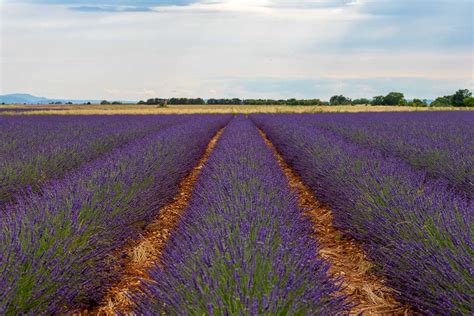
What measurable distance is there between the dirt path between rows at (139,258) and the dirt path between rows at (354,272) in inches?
51.1

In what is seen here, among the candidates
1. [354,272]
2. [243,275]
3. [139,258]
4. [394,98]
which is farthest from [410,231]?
[394,98]

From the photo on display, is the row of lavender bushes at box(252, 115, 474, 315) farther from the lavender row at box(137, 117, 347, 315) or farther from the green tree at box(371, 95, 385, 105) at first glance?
the green tree at box(371, 95, 385, 105)

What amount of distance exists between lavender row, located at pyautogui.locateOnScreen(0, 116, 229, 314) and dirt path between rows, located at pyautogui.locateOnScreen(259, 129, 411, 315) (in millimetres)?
1469

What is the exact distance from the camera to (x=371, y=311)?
→ 2.51 metres

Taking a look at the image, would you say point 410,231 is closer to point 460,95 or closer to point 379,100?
point 460,95

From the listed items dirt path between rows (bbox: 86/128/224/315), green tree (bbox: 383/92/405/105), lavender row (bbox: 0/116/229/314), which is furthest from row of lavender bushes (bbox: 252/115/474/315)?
green tree (bbox: 383/92/405/105)

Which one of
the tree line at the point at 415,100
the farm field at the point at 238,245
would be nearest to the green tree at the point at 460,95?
the tree line at the point at 415,100

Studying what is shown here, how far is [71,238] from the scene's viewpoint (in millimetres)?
2482

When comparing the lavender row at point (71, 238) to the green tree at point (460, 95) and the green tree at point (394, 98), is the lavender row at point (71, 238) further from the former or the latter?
the green tree at point (394, 98)

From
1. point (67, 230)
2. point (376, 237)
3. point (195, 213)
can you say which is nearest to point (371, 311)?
point (376, 237)

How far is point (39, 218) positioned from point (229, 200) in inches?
51.4

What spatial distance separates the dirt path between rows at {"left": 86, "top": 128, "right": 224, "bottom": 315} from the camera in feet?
8.30

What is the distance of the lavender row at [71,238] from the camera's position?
80.6 inches

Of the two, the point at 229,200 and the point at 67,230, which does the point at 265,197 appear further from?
the point at 67,230
